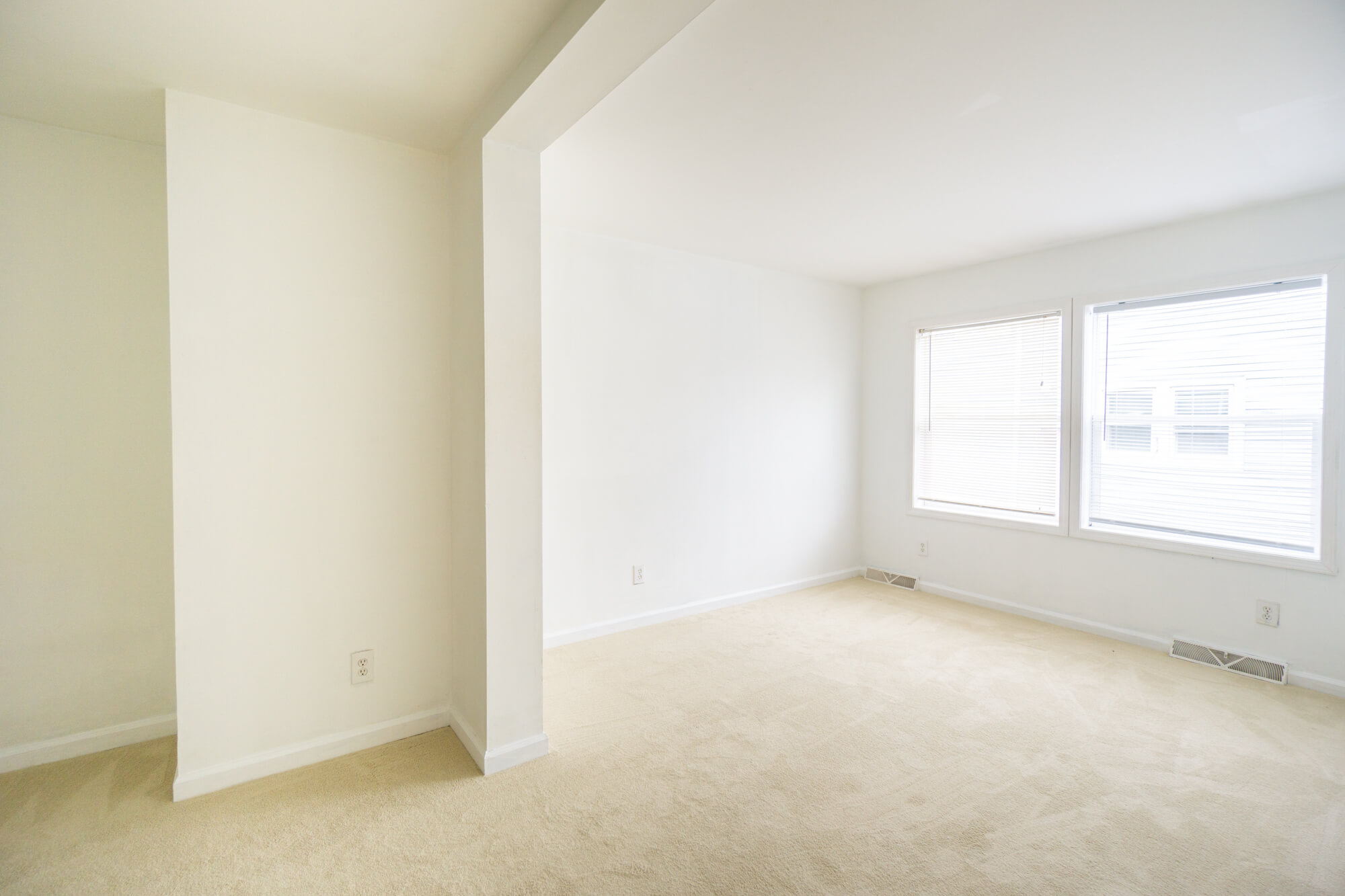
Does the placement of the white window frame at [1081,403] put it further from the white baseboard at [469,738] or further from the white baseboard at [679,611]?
the white baseboard at [469,738]

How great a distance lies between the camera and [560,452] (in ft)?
12.1

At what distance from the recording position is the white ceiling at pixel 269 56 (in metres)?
1.68

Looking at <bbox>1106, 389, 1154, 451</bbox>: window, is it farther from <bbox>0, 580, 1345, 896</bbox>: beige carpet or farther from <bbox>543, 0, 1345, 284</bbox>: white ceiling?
<bbox>0, 580, 1345, 896</bbox>: beige carpet

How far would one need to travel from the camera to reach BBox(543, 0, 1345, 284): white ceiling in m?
1.80

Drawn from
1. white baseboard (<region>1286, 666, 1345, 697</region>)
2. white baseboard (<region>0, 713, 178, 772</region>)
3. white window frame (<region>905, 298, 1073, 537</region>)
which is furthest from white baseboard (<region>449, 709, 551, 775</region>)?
white baseboard (<region>1286, 666, 1345, 697</region>)

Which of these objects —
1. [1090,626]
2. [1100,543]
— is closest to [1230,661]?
[1090,626]

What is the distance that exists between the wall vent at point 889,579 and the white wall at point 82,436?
187 inches

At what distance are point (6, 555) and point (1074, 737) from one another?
4415 mm

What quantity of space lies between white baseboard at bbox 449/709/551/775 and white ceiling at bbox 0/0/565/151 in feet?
8.02

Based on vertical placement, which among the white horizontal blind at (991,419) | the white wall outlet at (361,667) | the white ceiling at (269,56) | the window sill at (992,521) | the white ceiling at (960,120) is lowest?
the white wall outlet at (361,667)

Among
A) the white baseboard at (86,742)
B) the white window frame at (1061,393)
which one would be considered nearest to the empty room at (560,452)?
the white baseboard at (86,742)

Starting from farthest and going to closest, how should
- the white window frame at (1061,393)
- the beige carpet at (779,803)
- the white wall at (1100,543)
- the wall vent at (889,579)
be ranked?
the wall vent at (889,579) → the white window frame at (1061,393) → the white wall at (1100,543) → the beige carpet at (779,803)

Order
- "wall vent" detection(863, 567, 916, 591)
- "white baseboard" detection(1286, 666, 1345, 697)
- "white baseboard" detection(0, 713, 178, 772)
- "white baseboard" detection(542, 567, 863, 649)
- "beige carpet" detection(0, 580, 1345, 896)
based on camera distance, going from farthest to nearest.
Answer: "wall vent" detection(863, 567, 916, 591), "white baseboard" detection(542, 567, 863, 649), "white baseboard" detection(1286, 666, 1345, 697), "white baseboard" detection(0, 713, 178, 772), "beige carpet" detection(0, 580, 1345, 896)

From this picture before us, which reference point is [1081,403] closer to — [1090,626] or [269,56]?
[1090,626]
